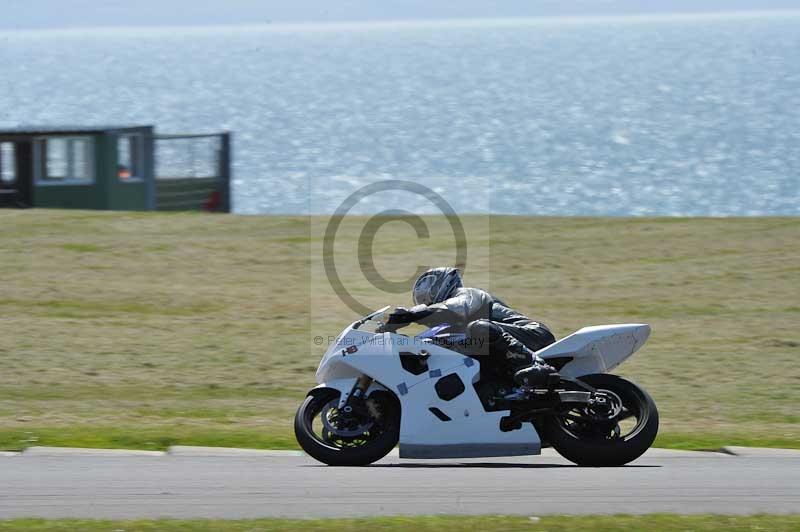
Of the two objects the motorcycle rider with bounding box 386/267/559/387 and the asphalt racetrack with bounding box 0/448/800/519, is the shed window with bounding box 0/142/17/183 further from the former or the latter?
the motorcycle rider with bounding box 386/267/559/387

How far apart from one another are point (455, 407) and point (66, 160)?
25144 mm

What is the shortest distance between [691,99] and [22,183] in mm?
132042

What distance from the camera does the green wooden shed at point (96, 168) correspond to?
107 feet

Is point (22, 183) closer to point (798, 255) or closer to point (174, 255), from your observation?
point (174, 255)

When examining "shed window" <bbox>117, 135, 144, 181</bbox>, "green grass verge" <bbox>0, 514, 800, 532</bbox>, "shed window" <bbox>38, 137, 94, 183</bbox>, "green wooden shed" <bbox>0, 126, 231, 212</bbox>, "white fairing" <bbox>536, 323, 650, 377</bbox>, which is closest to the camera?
"green grass verge" <bbox>0, 514, 800, 532</bbox>

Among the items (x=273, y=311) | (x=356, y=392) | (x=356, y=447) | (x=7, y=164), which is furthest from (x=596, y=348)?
(x=7, y=164)

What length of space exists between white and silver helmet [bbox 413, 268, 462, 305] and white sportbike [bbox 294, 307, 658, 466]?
31 cm

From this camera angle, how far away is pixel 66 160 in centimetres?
3347

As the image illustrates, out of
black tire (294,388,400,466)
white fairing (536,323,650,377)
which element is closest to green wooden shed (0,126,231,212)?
black tire (294,388,400,466)

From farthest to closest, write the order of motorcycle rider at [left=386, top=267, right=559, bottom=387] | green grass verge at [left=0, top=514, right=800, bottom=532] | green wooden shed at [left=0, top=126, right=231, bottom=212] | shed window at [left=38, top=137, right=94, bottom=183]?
shed window at [left=38, top=137, right=94, bottom=183], green wooden shed at [left=0, top=126, right=231, bottom=212], motorcycle rider at [left=386, top=267, right=559, bottom=387], green grass verge at [left=0, top=514, right=800, bottom=532]

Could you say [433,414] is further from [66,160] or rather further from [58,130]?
[66,160]

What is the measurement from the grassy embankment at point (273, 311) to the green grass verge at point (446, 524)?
295 centimetres

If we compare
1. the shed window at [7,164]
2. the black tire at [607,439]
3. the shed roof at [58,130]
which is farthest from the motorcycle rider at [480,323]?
the shed window at [7,164]

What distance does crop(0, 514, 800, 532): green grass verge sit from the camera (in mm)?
8266
